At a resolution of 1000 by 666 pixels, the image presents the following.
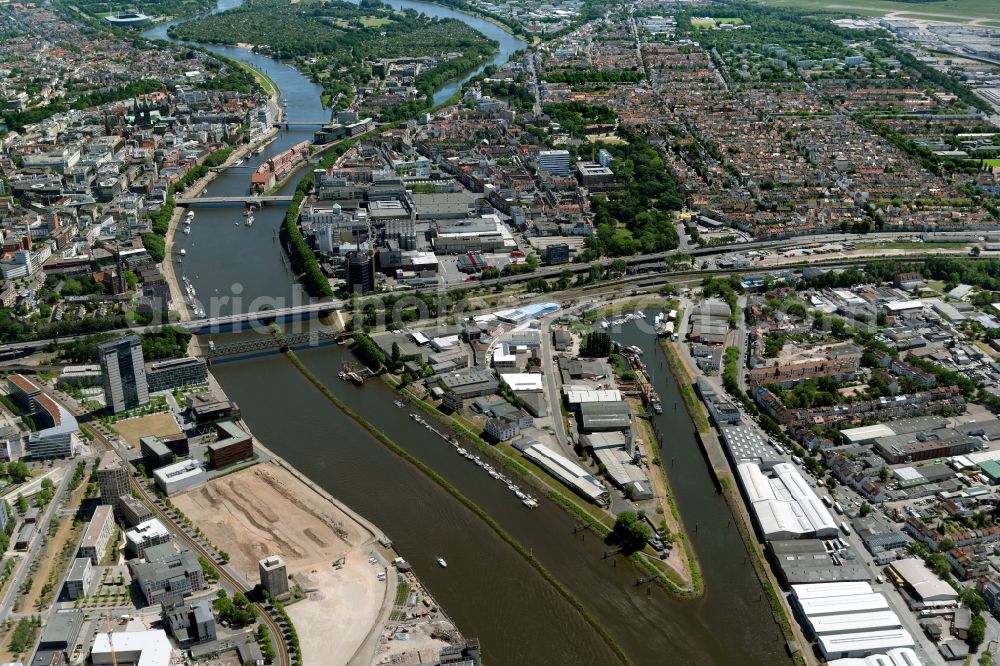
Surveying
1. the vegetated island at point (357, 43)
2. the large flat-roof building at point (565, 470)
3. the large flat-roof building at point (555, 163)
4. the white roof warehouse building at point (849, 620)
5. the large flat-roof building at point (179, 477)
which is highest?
the vegetated island at point (357, 43)

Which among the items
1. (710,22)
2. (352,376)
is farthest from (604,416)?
(710,22)

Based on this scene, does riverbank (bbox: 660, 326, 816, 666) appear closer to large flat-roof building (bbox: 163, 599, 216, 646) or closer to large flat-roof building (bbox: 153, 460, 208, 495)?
large flat-roof building (bbox: 163, 599, 216, 646)

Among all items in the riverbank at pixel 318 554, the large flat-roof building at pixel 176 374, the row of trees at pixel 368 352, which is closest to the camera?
the riverbank at pixel 318 554

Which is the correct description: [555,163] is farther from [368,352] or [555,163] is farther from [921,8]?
[921,8]

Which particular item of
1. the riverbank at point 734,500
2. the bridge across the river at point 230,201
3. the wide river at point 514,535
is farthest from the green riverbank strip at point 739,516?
the bridge across the river at point 230,201

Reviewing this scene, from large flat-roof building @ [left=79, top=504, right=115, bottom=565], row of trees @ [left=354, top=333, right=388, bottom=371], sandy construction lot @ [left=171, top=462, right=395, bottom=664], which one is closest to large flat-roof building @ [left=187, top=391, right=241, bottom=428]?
sandy construction lot @ [left=171, top=462, right=395, bottom=664]

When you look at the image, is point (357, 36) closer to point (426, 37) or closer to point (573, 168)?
point (426, 37)

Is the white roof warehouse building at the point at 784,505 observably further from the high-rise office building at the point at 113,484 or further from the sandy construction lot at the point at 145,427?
the sandy construction lot at the point at 145,427
